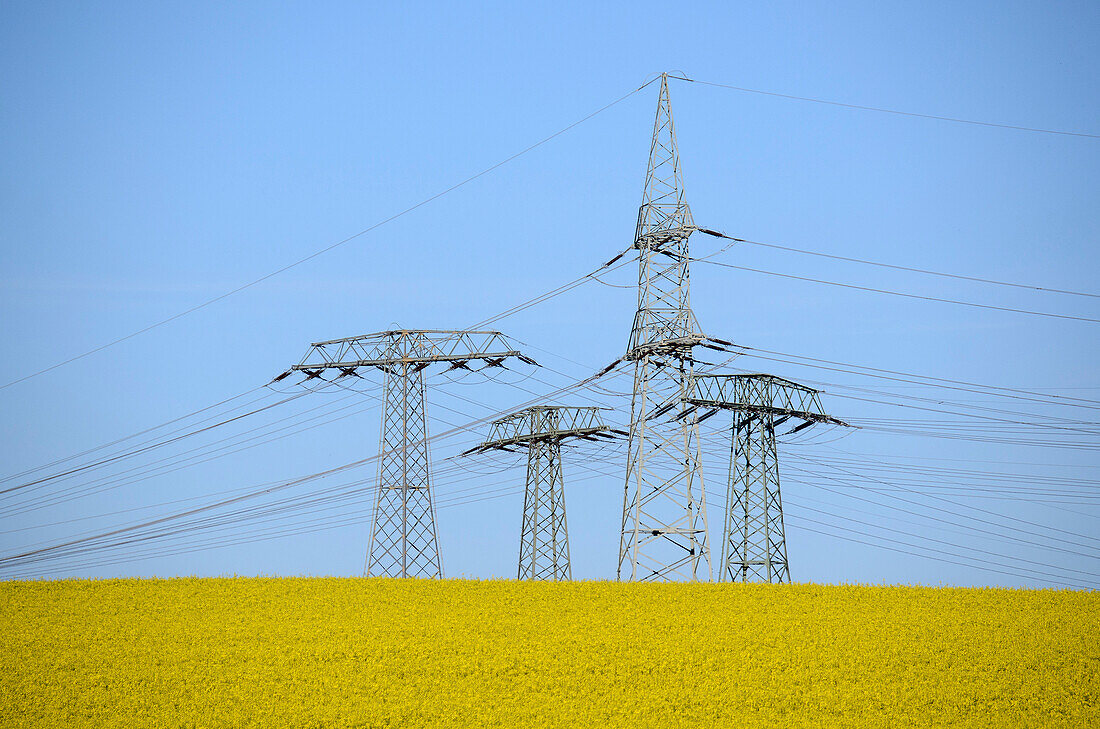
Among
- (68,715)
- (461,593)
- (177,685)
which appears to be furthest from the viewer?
(461,593)

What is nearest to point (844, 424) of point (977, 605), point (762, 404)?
point (762, 404)

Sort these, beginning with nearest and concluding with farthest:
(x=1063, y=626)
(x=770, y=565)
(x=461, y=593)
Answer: (x=1063, y=626) < (x=461, y=593) < (x=770, y=565)

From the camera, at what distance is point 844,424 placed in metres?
48.4

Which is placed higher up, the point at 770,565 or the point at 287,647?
the point at 770,565

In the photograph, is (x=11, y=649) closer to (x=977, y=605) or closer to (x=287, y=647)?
(x=287, y=647)

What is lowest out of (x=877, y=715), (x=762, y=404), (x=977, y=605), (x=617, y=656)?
(x=877, y=715)

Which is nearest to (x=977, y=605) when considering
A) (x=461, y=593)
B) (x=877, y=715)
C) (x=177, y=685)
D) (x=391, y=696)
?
(x=877, y=715)

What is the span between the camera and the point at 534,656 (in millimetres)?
22797

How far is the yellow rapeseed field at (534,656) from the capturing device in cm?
1961

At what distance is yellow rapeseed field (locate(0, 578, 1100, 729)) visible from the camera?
19.6m

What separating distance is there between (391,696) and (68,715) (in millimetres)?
5715

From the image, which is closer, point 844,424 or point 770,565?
point 770,565

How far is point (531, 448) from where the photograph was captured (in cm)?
5106

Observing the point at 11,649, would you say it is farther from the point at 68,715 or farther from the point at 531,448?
the point at 531,448
